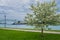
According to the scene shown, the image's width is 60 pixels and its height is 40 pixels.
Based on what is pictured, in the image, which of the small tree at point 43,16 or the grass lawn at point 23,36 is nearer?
the small tree at point 43,16

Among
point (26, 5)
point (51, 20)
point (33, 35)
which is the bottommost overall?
point (33, 35)

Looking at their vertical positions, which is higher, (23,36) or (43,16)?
(43,16)

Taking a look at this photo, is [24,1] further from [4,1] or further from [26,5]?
[4,1]

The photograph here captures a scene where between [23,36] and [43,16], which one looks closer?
[43,16]

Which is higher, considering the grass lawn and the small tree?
the small tree

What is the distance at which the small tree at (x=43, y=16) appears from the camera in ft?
37.7

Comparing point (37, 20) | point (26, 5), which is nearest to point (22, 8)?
point (26, 5)

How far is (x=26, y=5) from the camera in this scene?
1180 centimetres

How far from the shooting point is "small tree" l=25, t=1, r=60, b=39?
11.5 metres

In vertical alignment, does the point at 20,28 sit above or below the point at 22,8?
below

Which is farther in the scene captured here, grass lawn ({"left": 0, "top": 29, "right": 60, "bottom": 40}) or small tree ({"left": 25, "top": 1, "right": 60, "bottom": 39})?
grass lawn ({"left": 0, "top": 29, "right": 60, "bottom": 40})

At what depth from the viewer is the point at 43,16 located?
37.8ft

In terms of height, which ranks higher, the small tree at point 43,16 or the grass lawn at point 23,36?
the small tree at point 43,16

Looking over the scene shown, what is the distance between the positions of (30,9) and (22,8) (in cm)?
41
